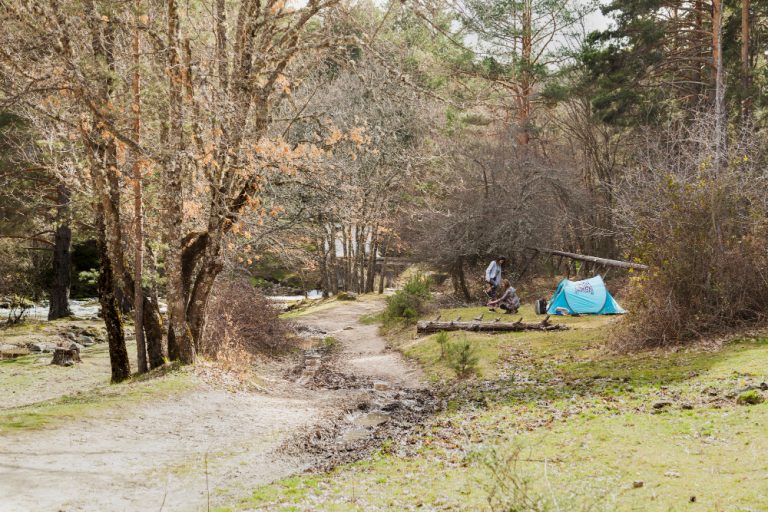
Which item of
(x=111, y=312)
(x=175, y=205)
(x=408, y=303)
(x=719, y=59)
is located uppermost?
(x=719, y=59)

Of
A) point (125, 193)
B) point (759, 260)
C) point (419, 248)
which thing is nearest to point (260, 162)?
point (125, 193)

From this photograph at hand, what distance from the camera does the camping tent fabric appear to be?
69.2 feet

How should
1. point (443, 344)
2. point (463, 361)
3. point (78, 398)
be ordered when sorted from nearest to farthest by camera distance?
point (78, 398)
point (463, 361)
point (443, 344)

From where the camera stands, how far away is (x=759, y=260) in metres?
14.3

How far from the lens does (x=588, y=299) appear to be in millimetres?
21219

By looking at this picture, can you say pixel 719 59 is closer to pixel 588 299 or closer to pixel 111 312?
pixel 588 299

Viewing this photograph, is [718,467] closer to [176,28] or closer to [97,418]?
[97,418]

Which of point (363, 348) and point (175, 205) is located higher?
point (175, 205)

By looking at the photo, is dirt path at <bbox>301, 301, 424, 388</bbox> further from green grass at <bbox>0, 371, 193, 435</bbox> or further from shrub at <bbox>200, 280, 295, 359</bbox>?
green grass at <bbox>0, 371, 193, 435</bbox>

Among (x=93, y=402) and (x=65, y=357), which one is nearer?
(x=93, y=402)

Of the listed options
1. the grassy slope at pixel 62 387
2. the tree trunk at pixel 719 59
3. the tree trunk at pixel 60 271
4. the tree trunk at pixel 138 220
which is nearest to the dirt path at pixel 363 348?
the grassy slope at pixel 62 387

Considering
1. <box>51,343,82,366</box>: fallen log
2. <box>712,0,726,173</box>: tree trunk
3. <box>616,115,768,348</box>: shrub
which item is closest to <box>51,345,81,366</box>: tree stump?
<box>51,343,82,366</box>: fallen log

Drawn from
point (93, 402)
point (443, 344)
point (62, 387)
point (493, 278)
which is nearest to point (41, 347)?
point (62, 387)

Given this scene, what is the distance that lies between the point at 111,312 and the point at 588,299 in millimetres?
14087
